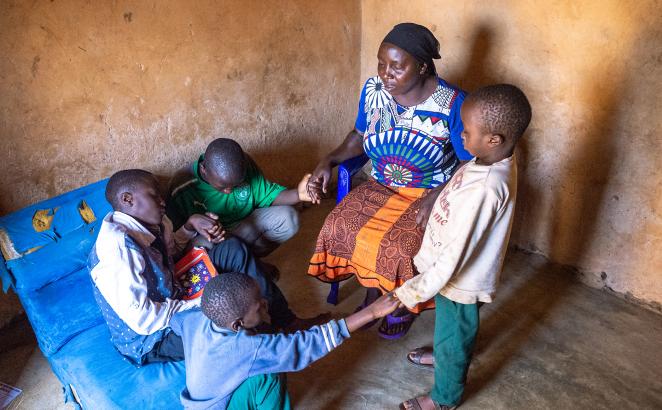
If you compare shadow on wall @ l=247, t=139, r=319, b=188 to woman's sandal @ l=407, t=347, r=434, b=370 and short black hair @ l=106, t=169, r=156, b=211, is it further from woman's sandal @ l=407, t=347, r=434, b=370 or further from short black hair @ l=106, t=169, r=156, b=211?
woman's sandal @ l=407, t=347, r=434, b=370

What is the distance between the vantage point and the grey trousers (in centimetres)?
285

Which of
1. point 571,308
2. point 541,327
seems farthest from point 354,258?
point 571,308

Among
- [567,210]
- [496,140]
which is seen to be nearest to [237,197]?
[496,140]

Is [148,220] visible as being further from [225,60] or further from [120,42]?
[225,60]

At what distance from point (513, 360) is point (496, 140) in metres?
1.34

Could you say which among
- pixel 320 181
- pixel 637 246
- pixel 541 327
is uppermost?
pixel 320 181

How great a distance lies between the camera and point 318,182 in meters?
2.68

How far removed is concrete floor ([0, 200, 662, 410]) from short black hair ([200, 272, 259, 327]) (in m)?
0.84

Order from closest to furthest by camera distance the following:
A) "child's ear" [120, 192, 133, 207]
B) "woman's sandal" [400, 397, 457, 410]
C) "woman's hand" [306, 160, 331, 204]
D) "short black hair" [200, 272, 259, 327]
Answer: "short black hair" [200, 272, 259, 327] → "child's ear" [120, 192, 133, 207] → "woman's sandal" [400, 397, 457, 410] → "woman's hand" [306, 160, 331, 204]

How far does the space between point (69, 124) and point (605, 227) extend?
9.72ft

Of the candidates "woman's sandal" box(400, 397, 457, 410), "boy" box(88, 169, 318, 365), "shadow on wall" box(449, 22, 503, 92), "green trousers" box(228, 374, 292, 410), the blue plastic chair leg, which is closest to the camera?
"green trousers" box(228, 374, 292, 410)

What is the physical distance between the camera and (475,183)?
1740 millimetres

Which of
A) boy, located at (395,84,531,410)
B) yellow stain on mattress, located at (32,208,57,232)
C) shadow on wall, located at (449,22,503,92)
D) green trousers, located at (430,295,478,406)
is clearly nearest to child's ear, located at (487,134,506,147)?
boy, located at (395,84,531,410)

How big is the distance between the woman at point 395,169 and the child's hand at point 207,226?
50 centimetres
